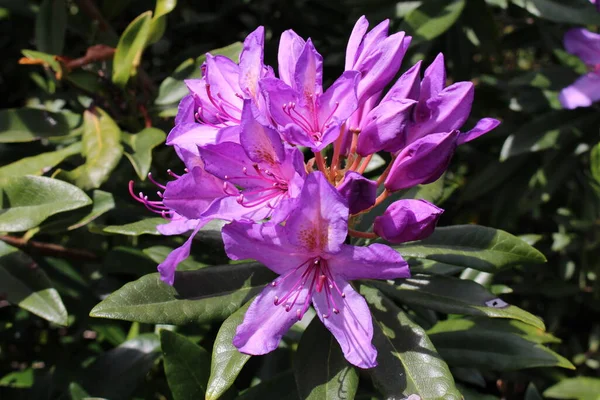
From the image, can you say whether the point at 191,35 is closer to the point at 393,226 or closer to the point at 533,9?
the point at 533,9

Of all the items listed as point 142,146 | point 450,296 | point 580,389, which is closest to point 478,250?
point 450,296

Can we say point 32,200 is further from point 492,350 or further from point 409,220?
point 492,350

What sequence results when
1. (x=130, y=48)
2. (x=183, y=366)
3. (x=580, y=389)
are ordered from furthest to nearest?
(x=130, y=48)
(x=580, y=389)
(x=183, y=366)

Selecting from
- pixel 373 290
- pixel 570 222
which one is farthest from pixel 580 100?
pixel 373 290

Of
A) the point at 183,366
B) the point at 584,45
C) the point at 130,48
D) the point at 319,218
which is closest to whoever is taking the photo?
the point at 319,218

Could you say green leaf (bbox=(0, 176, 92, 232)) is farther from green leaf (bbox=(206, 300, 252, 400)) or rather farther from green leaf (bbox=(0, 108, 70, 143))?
green leaf (bbox=(206, 300, 252, 400))

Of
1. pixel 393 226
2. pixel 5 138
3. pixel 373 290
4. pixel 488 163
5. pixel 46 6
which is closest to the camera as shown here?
pixel 393 226

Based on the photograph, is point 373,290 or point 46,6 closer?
point 373,290
